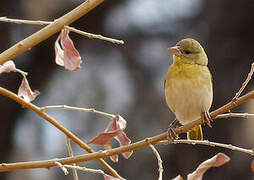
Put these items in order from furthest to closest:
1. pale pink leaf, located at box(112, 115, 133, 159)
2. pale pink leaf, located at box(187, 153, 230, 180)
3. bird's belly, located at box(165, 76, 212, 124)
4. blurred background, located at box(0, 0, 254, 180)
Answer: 1. blurred background, located at box(0, 0, 254, 180)
2. bird's belly, located at box(165, 76, 212, 124)
3. pale pink leaf, located at box(112, 115, 133, 159)
4. pale pink leaf, located at box(187, 153, 230, 180)

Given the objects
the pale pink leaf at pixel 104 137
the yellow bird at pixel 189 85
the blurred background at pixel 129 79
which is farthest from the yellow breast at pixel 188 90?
the blurred background at pixel 129 79

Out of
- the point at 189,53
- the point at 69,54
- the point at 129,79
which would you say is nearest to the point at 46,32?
the point at 69,54

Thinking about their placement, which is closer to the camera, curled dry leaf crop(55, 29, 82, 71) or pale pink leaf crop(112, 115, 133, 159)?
curled dry leaf crop(55, 29, 82, 71)

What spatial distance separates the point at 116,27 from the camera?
3.93m

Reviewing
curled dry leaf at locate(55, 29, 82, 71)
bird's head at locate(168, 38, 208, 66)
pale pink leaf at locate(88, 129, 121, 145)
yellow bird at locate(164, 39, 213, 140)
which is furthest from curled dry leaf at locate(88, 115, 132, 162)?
bird's head at locate(168, 38, 208, 66)

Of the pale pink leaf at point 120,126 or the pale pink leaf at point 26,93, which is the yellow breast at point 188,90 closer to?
the pale pink leaf at point 120,126

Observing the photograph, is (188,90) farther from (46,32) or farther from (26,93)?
(46,32)

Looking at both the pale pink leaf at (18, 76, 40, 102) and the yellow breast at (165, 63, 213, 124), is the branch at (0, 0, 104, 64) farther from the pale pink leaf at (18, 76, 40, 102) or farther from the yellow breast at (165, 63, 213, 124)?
the yellow breast at (165, 63, 213, 124)

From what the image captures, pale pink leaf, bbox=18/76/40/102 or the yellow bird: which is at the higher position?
pale pink leaf, bbox=18/76/40/102

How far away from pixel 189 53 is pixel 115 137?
0.74 metres

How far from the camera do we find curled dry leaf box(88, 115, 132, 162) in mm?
1072

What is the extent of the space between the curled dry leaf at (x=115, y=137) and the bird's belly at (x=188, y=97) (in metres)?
0.51

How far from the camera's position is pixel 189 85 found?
1679mm

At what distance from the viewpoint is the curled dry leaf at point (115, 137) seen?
1.07 m
